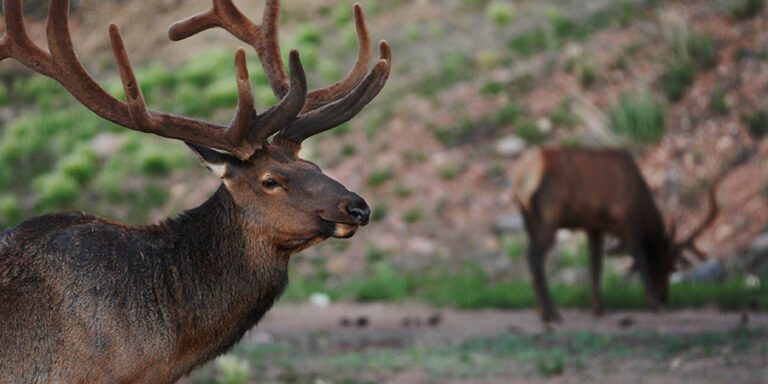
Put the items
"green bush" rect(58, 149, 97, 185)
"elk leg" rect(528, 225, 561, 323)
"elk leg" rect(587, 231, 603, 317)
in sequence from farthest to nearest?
"green bush" rect(58, 149, 97, 185) → "elk leg" rect(587, 231, 603, 317) → "elk leg" rect(528, 225, 561, 323)

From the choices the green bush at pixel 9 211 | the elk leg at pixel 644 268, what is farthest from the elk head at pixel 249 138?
the green bush at pixel 9 211

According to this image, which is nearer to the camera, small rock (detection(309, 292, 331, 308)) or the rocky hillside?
small rock (detection(309, 292, 331, 308))

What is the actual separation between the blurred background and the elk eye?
342 centimetres

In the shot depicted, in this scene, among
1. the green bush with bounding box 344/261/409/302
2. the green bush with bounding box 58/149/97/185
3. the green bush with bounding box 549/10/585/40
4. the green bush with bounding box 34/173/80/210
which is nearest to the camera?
the green bush with bounding box 344/261/409/302

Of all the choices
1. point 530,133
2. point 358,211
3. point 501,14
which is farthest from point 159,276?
point 501,14

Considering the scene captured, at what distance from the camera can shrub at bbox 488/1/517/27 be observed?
81.4 feet

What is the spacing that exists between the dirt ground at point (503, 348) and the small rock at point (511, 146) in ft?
21.2

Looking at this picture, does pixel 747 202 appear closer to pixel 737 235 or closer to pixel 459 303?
pixel 737 235

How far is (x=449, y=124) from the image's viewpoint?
22.0 metres

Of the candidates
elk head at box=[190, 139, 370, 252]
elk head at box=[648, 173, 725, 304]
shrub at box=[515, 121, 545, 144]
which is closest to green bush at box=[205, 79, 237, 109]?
shrub at box=[515, 121, 545, 144]

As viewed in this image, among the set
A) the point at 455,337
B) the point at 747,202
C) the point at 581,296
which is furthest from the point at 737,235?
the point at 455,337

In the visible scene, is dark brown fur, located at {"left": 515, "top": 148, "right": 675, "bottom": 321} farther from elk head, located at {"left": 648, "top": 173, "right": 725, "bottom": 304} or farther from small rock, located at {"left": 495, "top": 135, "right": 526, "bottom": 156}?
small rock, located at {"left": 495, "top": 135, "right": 526, "bottom": 156}

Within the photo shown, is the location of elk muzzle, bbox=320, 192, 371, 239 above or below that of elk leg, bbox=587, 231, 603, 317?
above

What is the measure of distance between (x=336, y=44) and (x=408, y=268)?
862cm
